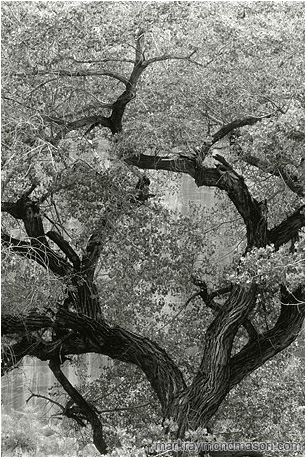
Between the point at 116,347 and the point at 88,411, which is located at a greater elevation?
the point at 116,347

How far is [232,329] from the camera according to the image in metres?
8.03

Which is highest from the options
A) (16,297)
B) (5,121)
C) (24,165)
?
(5,121)

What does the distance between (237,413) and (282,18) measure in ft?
15.3

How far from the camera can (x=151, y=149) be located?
800 cm

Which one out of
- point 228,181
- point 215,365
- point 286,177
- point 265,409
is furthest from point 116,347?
point 286,177

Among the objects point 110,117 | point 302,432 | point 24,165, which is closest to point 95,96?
point 110,117

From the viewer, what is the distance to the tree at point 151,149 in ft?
22.6

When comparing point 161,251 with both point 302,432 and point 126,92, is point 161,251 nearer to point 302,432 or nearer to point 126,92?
point 126,92

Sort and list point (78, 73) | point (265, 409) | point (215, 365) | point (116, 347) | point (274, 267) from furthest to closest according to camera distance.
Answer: point (265, 409) → point (116, 347) → point (215, 365) → point (78, 73) → point (274, 267)

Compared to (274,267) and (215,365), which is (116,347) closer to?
(215,365)

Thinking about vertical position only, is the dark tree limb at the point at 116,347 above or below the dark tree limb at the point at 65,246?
below

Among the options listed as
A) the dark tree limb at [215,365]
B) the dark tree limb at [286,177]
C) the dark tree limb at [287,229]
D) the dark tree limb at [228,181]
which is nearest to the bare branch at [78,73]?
the dark tree limb at [228,181]

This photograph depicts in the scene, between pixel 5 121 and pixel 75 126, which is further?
pixel 75 126

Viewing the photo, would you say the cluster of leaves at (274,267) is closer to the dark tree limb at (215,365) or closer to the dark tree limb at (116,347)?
the dark tree limb at (215,365)
